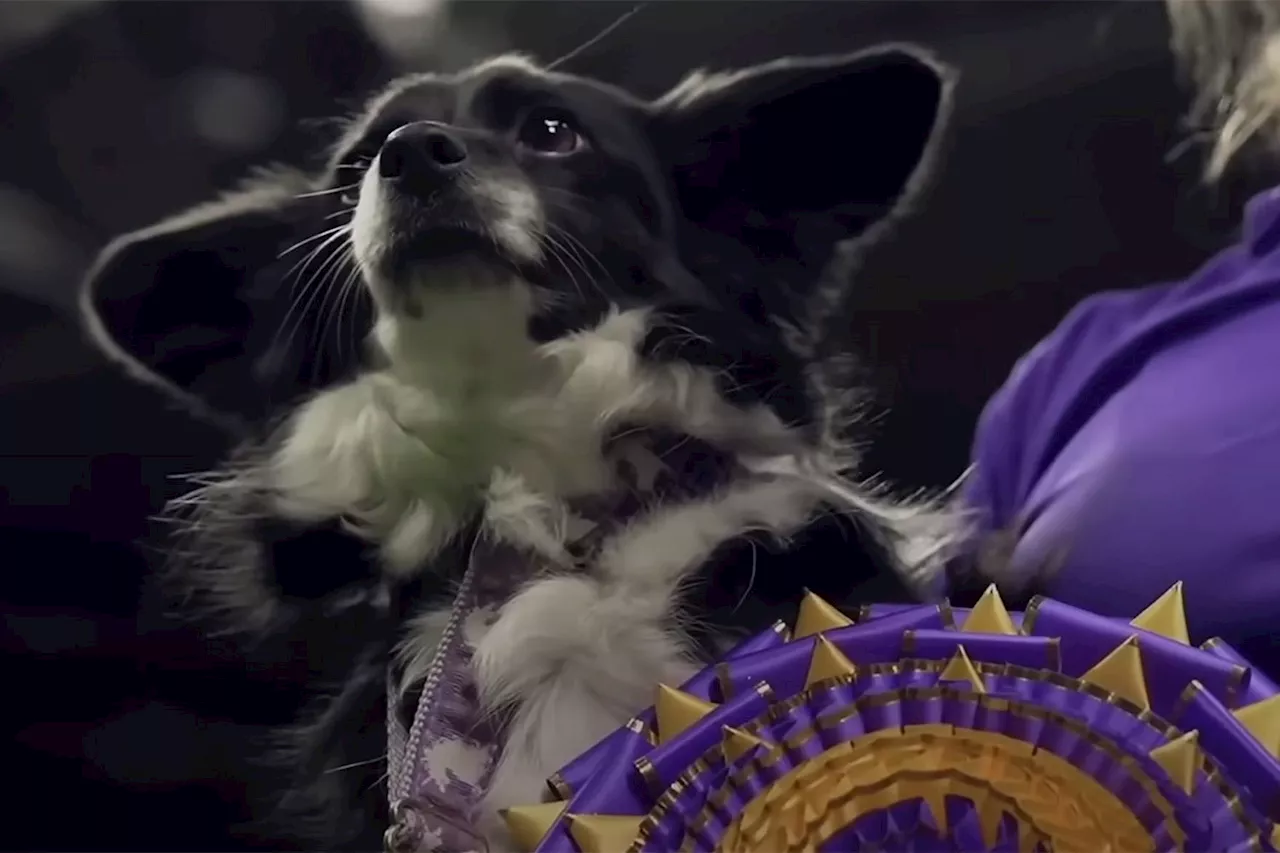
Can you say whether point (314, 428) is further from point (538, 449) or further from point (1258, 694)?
point (1258, 694)

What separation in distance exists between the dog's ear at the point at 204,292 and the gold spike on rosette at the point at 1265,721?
1.97ft

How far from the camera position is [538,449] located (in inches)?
30.8

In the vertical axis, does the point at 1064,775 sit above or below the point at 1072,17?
below

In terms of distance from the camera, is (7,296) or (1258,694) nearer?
(1258,694)

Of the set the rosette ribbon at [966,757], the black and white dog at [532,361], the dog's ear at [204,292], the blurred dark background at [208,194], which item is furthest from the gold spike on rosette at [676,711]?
the dog's ear at [204,292]

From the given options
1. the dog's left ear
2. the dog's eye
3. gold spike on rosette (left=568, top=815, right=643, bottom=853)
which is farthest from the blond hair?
gold spike on rosette (left=568, top=815, right=643, bottom=853)

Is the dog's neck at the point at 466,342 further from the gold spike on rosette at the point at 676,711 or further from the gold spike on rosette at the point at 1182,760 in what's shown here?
the gold spike on rosette at the point at 1182,760

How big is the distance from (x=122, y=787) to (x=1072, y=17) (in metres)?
0.78

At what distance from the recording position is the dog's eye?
2.57 feet

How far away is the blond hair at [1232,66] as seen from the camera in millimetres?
771

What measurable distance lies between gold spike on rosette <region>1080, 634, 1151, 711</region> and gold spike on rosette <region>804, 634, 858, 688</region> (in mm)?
117

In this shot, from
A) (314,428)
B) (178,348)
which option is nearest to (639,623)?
(314,428)

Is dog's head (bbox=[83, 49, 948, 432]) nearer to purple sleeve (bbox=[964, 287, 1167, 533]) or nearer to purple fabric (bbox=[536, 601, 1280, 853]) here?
purple sleeve (bbox=[964, 287, 1167, 533])

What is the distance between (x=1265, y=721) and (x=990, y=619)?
136mm
